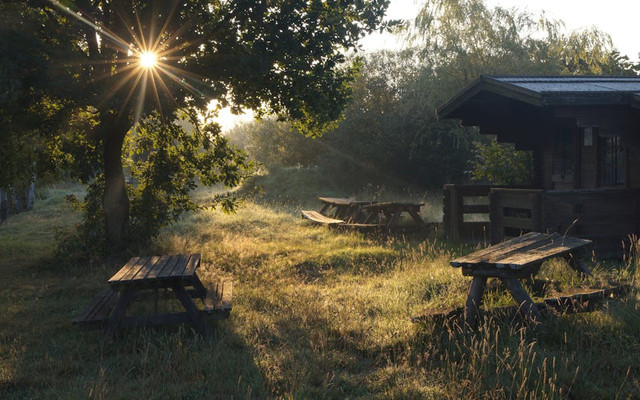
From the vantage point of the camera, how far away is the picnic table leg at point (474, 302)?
5473 millimetres

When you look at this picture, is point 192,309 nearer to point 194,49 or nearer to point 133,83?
point 133,83

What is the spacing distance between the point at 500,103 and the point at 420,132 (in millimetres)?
15255

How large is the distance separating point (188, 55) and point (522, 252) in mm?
7037

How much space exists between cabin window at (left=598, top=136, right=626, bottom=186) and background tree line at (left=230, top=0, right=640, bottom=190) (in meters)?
12.2

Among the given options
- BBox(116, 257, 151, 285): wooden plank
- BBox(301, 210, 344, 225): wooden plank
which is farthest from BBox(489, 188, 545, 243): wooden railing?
BBox(116, 257, 151, 285): wooden plank

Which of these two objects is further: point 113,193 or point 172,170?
point 172,170

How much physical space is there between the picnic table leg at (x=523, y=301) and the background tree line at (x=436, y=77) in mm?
17870

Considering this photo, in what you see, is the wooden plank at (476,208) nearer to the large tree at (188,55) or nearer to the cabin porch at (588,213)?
the cabin porch at (588,213)

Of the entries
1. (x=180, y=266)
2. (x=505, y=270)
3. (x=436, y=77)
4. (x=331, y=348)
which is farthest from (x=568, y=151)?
(x=436, y=77)

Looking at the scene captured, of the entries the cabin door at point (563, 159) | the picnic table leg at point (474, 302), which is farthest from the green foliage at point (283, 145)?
the picnic table leg at point (474, 302)

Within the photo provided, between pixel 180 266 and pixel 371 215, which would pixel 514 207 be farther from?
pixel 180 266

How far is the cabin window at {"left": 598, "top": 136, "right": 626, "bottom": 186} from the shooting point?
10.5m

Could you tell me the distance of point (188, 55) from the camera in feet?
33.1

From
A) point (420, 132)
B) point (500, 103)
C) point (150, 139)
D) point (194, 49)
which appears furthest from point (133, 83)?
point (420, 132)
